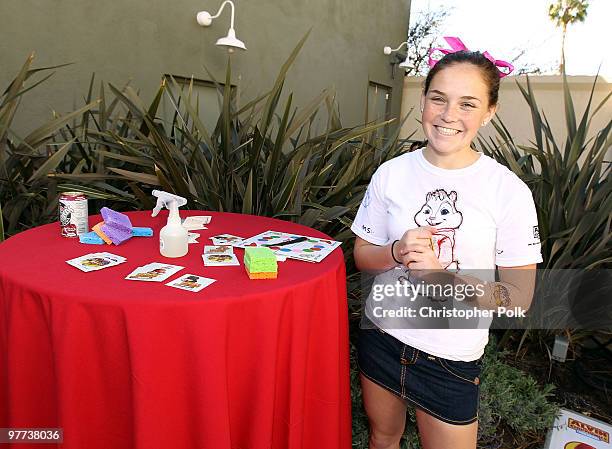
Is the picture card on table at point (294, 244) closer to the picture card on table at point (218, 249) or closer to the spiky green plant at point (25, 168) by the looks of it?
the picture card on table at point (218, 249)

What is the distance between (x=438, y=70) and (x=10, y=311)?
143cm

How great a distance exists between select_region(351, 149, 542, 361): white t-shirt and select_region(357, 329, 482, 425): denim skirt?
1.4 inches

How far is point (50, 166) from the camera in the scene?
7.72ft

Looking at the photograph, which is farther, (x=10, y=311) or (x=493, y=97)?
(x=493, y=97)

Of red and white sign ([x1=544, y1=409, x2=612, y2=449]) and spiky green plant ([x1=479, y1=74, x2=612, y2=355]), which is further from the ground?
spiky green plant ([x1=479, y1=74, x2=612, y2=355])

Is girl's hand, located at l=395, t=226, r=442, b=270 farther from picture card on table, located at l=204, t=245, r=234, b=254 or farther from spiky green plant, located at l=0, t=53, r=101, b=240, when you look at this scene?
spiky green plant, located at l=0, t=53, r=101, b=240

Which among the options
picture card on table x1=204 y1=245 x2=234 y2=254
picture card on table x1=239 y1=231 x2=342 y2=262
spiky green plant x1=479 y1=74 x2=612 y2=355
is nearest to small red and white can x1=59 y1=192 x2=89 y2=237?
picture card on table x1=204 y1=245 x2=234 y2=254

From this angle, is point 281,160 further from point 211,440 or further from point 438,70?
point 211,440

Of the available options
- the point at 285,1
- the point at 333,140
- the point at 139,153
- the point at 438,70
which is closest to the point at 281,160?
the point at 333,140

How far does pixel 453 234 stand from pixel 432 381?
48 centimetres

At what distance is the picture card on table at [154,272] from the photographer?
50.0 inches

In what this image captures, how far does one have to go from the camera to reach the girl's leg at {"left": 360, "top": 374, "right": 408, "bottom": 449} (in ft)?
5.19

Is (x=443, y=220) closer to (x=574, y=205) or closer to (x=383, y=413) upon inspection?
(x=383, y=413)

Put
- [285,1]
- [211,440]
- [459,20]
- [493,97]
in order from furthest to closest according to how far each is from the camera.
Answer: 1. [459,20]
2. [285,1]
3. [493,97]
4. [211,440]
